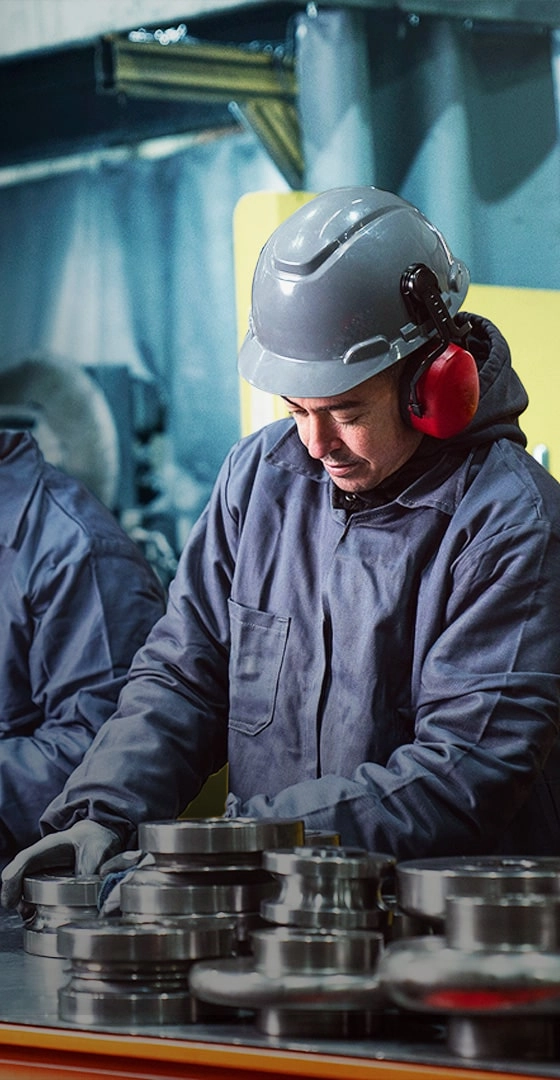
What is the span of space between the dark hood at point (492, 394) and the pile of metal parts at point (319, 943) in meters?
0.78

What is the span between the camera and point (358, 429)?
232 centimetres

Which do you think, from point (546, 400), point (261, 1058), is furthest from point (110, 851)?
point (546, 400)

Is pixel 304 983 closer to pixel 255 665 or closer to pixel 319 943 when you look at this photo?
pixel 319 943

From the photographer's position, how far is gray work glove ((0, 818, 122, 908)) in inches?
86.8

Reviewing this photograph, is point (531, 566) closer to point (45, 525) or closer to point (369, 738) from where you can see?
point (369, 738)

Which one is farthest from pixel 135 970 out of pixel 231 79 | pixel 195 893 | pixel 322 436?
pixel 231 79

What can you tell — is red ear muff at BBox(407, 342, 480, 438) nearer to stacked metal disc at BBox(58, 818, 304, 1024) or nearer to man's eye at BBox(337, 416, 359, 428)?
man's eye at BBox(337, 416, 359, 428)

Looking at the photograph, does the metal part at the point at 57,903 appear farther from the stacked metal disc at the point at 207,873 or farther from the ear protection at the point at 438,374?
the ear protection at the point at 438,374

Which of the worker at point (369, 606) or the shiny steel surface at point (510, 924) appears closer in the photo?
the shiny steel surface at point (510, 924)

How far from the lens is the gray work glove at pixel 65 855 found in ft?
7.23

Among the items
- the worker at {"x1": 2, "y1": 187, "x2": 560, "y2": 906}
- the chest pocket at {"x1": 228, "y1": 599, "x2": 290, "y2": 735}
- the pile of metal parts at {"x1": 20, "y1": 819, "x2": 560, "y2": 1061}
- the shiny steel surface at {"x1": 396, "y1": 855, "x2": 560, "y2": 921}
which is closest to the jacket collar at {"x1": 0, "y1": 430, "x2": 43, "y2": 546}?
the worker at {"x1": 2, "y1": 187, "x2": 560, "y2": 906}

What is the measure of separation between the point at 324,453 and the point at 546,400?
1.50 metres

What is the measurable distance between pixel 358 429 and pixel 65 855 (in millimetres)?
726

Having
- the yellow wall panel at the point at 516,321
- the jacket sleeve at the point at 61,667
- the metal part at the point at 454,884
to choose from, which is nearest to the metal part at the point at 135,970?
the metal part at the point at 454,884
